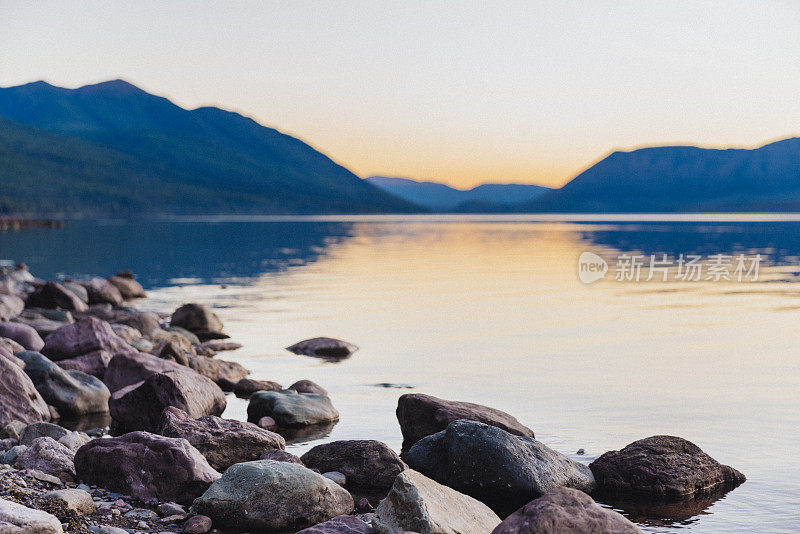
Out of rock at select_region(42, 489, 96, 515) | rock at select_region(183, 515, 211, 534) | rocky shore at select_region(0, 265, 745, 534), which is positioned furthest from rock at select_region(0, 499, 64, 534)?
rock at select_region(183, 515, 211, 534)

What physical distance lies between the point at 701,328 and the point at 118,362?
16.7 m

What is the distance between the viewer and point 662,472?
33.5 ft

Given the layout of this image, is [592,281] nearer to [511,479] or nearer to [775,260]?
[775,260]

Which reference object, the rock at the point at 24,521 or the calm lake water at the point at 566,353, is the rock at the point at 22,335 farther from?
the rock at the point at 24,521

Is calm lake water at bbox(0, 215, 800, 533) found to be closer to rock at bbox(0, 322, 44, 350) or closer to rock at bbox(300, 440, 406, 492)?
rock at bbox(300, 440, 406, 492)

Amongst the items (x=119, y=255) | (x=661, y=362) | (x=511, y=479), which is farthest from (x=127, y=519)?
(x=119, y=255)

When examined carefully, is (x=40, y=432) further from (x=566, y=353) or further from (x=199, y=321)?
(x=566, y=353)

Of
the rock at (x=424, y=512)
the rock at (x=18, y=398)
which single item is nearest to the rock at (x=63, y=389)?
the rock at (x=18, y=398)

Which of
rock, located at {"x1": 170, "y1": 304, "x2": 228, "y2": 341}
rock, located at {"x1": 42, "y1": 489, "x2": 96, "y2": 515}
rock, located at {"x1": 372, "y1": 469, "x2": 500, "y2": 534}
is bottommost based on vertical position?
rock, located at {"x1": 170, "y1": 304, "x2": 228, "y2": 341}

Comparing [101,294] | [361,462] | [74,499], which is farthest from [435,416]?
[101,294]

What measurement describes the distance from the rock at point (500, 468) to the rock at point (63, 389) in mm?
6664

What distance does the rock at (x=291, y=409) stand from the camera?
43.6 feet

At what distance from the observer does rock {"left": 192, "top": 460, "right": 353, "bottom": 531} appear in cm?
891

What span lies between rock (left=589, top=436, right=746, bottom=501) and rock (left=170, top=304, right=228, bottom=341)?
49.3 feet
